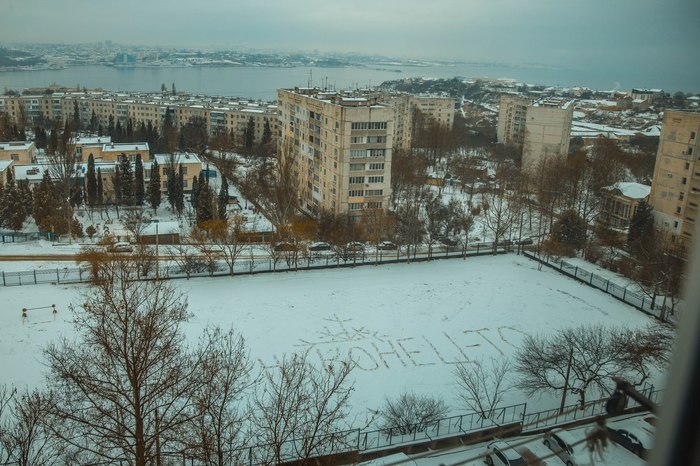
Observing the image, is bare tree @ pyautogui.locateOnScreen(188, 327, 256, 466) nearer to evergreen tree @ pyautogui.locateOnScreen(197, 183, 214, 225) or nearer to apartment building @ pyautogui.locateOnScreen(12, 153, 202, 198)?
evergreen tree @ pyautogui.locateOnScreen(197, 183, 214, 225)

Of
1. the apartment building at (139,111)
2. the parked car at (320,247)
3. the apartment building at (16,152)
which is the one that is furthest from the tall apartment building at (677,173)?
the apartment building at (16,152)

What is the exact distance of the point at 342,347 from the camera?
6.63 m

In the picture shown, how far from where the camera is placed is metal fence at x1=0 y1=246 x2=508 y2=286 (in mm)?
8383

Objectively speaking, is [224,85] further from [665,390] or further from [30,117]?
[665,390]

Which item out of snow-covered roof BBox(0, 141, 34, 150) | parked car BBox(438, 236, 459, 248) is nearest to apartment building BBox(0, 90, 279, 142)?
snow-covered roof BBox(0, 141, 34, 150)

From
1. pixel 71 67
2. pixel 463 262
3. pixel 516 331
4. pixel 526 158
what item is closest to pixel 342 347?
pixel 516 331

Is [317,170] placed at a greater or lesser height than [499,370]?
greater

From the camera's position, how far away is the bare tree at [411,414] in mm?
4902

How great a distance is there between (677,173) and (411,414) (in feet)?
31.8

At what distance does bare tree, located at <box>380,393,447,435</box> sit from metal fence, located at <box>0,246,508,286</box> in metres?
4.48

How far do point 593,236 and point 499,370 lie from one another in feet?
24.9

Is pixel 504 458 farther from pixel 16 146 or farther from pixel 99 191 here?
pixel 16 146

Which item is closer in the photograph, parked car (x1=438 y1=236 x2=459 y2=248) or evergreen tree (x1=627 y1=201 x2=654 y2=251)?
evergreen tree (x1=627 y1=201 x2=654 y2=251)

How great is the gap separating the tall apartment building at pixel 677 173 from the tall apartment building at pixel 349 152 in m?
5.83
